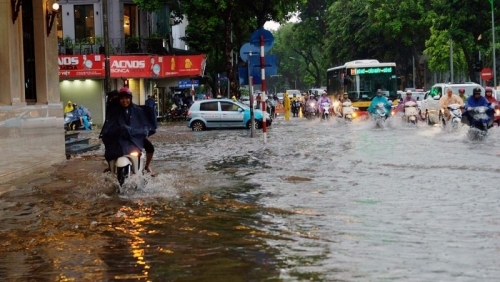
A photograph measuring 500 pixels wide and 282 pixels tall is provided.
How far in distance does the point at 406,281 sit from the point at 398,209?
395 centimetres

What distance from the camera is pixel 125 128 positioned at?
12320mm

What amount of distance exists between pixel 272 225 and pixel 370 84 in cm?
3114

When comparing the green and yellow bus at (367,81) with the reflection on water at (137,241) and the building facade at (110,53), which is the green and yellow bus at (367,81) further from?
the reflection on water at (137,241)

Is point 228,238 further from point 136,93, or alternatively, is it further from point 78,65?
point 136,93

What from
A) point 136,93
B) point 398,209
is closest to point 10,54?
point 398,209

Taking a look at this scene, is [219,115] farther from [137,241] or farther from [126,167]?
[137,241]

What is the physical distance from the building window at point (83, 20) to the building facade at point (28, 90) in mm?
26323

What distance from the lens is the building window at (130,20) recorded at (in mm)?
46531

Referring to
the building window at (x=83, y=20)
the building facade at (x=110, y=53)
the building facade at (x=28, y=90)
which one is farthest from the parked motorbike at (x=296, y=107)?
the building facade at (x=28, y=90)

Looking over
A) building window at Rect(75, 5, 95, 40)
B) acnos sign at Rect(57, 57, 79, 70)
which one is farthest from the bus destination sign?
building window at Rect(75, 5, 95, 40)

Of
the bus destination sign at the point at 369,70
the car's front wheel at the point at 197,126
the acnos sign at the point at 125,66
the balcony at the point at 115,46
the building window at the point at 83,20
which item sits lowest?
the car's front wheel at the point at 197,126

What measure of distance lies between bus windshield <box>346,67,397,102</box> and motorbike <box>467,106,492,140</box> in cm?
1651

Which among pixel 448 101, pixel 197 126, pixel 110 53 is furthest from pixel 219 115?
pixel 448 101

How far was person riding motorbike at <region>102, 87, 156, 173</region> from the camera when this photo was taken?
12.4 metres
